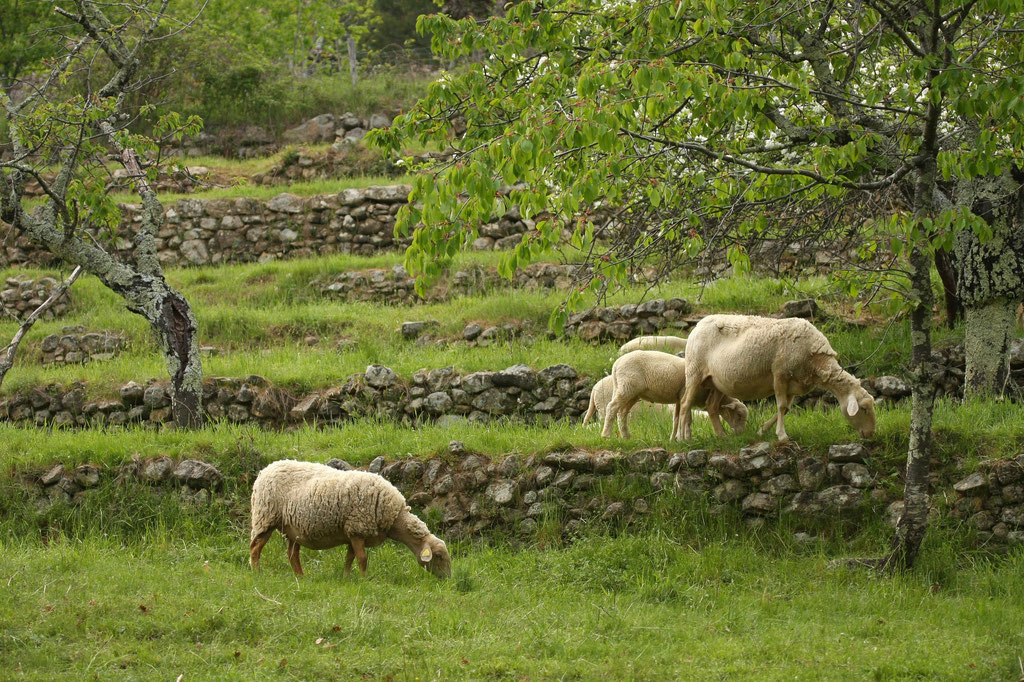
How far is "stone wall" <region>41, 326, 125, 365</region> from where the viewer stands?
15164 millimetres

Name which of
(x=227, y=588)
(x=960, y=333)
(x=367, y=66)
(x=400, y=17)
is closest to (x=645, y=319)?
(x=960, y=333)

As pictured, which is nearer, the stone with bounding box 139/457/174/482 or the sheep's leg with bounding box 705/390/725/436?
the sheep's leg with bounding box 705/390/725/436

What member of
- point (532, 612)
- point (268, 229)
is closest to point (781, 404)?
point (532, 612)

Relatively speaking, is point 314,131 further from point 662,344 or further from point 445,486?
point 445,486

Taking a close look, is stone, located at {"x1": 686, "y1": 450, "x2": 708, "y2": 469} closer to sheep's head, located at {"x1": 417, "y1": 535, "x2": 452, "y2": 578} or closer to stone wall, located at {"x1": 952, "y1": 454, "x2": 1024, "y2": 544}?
stone wall, located at {"x1": 952, "y1": 454, "x2": 1024, "y2": 544}

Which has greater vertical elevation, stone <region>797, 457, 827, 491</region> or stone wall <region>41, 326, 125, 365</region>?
stone <region>797, 457, 827, 491</region>

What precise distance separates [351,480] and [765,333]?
413 centimetres

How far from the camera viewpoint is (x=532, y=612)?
786cm

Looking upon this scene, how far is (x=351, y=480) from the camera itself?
8711 millimetres

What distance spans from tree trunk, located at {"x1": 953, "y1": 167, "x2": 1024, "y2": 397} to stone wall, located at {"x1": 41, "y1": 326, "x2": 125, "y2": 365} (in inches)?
470

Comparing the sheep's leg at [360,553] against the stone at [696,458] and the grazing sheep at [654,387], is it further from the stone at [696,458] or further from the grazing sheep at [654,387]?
the stone at [696,458]

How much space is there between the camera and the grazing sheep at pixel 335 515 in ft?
28.0

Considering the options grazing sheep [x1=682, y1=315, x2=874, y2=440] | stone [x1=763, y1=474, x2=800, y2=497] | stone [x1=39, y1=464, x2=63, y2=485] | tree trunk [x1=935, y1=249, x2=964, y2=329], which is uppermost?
tree trunk [x1=935, y1=249, x2=964, y2=329]

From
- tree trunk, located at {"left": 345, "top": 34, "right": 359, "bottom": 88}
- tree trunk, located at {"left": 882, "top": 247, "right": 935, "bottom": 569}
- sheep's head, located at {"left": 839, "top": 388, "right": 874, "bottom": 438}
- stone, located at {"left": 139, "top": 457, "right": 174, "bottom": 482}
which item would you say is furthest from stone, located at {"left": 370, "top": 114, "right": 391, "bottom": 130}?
tree trunk, located at {"left": 882, "top": 247, "right": 935, "bottom": 569}
